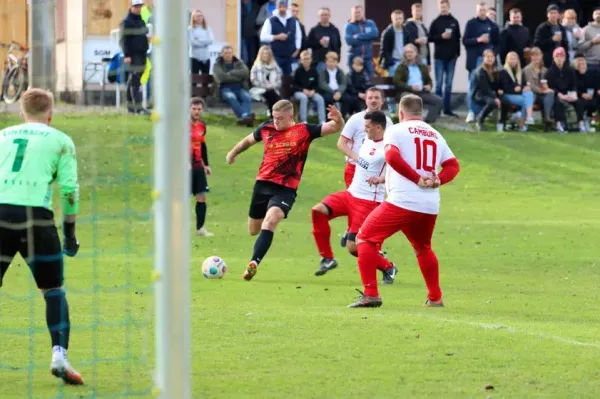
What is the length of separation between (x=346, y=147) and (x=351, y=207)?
721 mm

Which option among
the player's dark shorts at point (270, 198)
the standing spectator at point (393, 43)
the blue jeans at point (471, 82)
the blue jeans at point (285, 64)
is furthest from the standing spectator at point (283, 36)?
the player's dark shorts at point (270, 198)

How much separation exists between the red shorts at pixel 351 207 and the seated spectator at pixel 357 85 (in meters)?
12.4

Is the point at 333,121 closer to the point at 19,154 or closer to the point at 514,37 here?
the point at 19,154

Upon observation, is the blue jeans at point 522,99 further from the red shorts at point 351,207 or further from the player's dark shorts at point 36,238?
the player's dark shorts at point 36,238

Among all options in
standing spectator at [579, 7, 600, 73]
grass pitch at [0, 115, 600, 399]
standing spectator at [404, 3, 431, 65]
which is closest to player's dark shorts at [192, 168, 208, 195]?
grass pitch at [0, 115, 600, 399]

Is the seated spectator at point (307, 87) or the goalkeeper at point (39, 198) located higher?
the goalkeeper at point (39, 198)

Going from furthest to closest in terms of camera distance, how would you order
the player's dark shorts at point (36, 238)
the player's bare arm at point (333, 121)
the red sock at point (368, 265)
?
the player's bare arm at point (333, 121) < the red sock at point (368, 265) < the player's dark shorts at point (36, 238)

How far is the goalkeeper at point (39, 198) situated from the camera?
8234 millimetres

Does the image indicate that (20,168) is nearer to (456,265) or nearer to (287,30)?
(456,265)

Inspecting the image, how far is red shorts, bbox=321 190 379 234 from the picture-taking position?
47.2ft

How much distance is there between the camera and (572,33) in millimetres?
28891

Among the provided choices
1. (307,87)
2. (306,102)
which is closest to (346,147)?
(306,102)

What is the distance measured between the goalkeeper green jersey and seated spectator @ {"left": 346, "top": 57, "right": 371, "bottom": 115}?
18936 millimetres

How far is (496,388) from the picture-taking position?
8.10 meters
